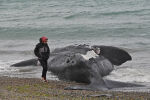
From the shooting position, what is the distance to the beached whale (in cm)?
1261

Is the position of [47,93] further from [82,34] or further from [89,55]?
[82,34]

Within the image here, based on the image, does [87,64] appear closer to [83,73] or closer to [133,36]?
[83,73]

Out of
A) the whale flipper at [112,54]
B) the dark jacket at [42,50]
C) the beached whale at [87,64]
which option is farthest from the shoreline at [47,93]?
the whale flipper at [112,54]

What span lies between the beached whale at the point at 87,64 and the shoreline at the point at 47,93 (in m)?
0.80

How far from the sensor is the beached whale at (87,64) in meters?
12.6

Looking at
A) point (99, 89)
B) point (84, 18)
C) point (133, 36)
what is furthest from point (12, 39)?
point (99, 89)

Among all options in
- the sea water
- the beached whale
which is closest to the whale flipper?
the beached whale

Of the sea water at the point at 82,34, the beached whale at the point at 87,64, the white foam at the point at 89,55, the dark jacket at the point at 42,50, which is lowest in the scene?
the sea water at the point at 82,34

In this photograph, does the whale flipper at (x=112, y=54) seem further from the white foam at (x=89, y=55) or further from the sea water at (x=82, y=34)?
the white foam at (x=89, y=55)

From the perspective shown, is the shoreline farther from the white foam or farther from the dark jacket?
the white foam

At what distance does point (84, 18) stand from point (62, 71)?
23.6 metres

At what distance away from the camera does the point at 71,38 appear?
87.4 feet

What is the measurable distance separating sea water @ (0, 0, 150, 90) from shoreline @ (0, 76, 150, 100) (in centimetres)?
214

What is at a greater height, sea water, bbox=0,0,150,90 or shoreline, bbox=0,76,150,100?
shoreline, bbox=0,76,150,100
